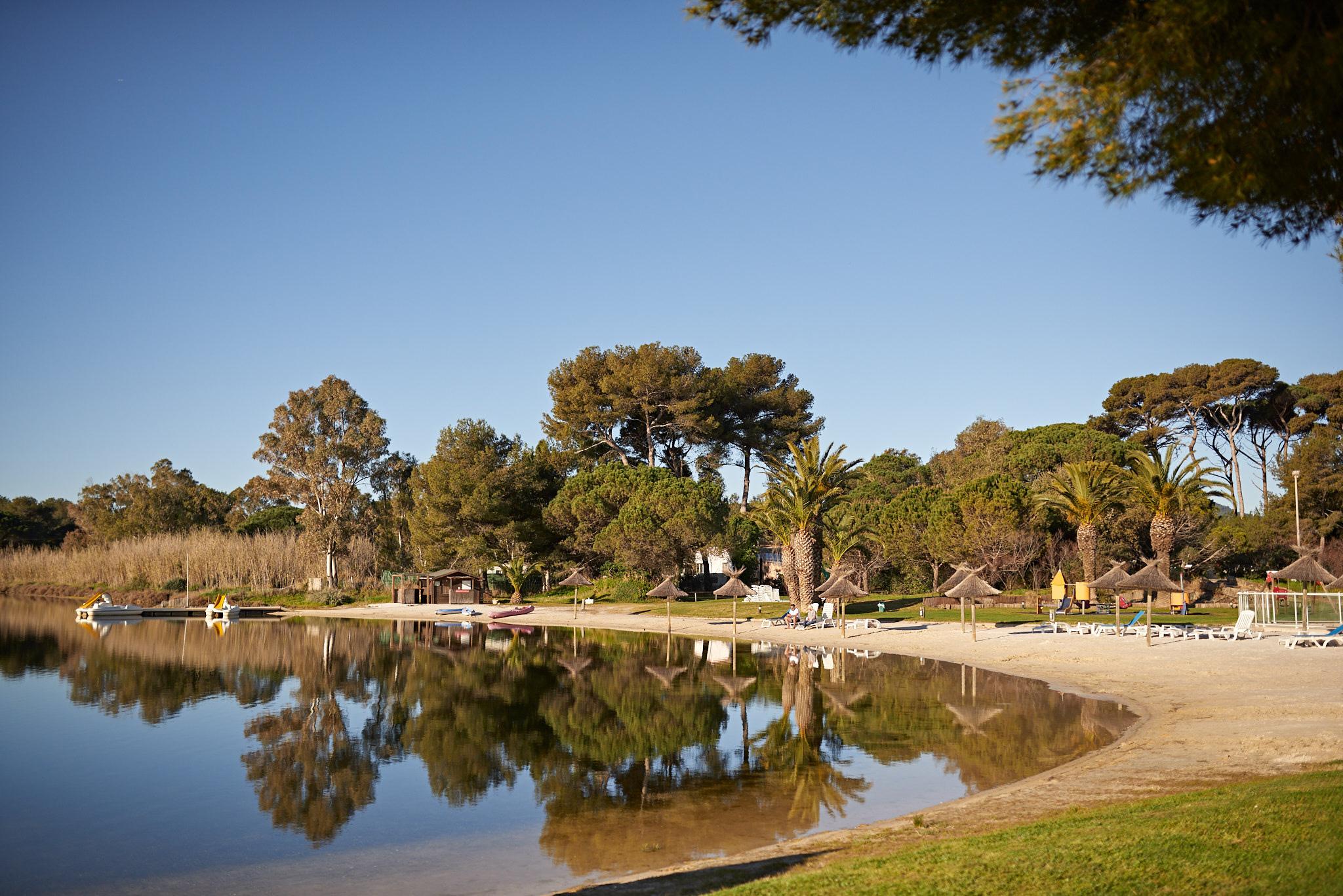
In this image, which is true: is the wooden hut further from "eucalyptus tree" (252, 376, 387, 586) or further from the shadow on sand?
the shadow on sand

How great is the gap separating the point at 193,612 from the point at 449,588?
18690mm

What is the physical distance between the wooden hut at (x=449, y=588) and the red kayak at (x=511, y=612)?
6.76 meters

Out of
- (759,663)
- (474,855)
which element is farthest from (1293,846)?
(759,663)

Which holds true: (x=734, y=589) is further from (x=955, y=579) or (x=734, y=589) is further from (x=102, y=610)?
(x=102, y=610)

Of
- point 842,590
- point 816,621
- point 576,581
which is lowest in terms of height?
point 816,621

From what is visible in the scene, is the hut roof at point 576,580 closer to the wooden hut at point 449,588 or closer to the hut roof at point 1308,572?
the wooden hut at point 449,588

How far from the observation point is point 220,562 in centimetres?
7156

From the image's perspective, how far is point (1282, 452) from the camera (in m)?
57.1

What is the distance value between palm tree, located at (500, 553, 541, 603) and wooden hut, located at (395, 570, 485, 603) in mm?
2257

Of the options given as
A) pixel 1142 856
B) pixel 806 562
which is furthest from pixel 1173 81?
pixel 806 562

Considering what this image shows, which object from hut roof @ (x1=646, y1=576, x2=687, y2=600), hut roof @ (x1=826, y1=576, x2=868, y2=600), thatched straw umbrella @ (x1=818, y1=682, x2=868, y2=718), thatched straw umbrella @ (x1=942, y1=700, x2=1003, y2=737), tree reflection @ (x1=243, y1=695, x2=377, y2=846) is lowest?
tree reflection @ (x1=243, y1=695, x2=377, y2=846)

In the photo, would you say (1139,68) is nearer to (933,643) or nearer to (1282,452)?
(933,643)

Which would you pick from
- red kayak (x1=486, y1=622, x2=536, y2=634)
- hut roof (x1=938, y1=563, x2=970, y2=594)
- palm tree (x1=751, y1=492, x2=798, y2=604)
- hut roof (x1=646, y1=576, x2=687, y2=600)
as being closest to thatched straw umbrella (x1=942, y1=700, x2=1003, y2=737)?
hut roof (x1=938, y1=563, x2=970, y2=594)

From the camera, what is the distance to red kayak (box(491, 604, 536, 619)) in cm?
5359
